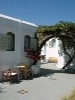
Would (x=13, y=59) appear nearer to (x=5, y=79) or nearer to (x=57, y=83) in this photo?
(x=5, y=79)

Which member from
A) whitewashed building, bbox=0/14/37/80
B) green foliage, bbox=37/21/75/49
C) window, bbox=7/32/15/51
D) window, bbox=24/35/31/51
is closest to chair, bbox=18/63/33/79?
whitewashed building, bbox=0/14/37/80

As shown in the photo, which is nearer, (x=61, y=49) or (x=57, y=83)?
(x=57, y=83)

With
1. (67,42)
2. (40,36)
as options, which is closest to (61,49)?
(67,42)

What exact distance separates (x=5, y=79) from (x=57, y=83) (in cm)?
338

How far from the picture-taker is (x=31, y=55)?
16766 millimetres

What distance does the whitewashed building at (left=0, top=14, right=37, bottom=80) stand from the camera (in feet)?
47.3

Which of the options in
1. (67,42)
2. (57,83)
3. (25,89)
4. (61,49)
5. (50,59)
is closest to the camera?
(25,89)

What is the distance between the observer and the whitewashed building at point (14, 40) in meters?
14.4

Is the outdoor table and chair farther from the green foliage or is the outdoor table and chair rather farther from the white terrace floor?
the green foliage

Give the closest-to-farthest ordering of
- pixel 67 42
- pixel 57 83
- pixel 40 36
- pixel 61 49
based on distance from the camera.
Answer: pixel 57 83 → pixel 40 36 → pixel 67 42 → pixel 61 49

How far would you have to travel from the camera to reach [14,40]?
15.7m

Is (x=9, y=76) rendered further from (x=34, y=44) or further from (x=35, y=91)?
(x=34, y=44)

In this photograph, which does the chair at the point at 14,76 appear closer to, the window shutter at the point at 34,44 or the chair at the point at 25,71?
the chair at the point at 25,71

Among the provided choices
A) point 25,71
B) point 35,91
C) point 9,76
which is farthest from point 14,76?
point 35,91
